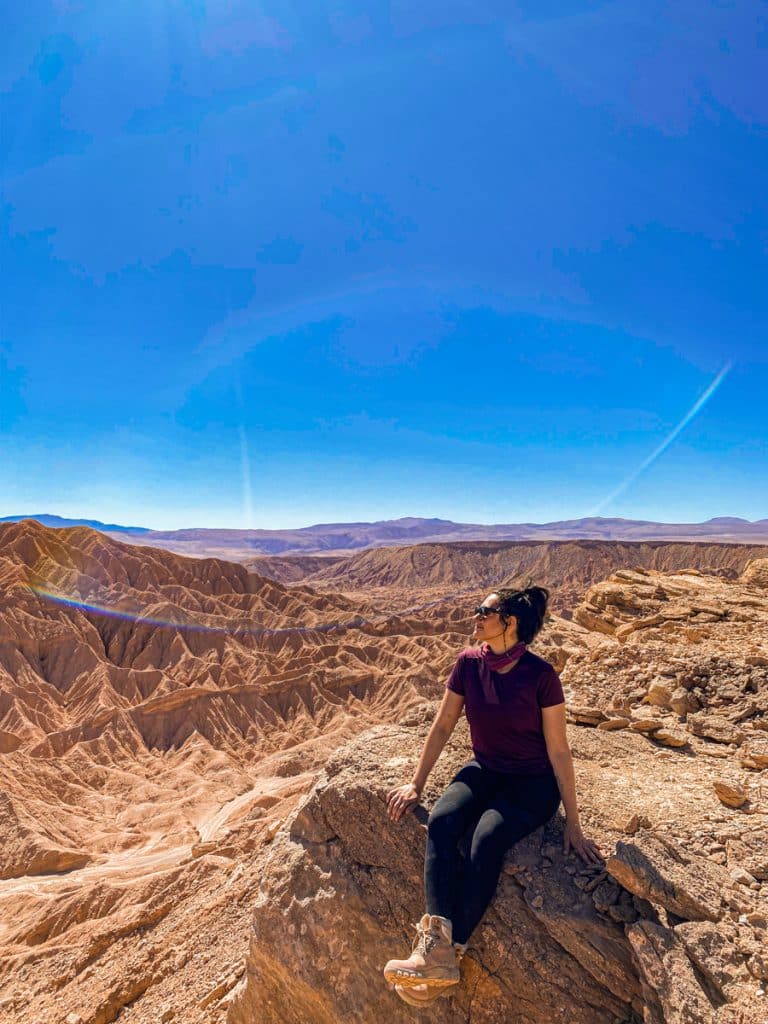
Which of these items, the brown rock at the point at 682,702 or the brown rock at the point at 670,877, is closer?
the brown rock at the point at 670,877

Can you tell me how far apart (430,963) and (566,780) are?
3.93 ft

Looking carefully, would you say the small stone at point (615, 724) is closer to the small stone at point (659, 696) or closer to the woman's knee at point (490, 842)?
the small stone at point (659, 696)

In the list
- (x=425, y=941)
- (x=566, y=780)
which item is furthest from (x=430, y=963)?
(x=566, y=780)

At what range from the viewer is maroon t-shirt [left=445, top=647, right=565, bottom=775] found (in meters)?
3.30

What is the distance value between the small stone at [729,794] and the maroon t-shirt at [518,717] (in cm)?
145

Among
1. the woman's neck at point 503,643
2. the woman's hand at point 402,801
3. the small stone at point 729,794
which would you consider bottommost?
the small stone at point 729,794

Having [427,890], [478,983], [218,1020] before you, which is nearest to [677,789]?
[478,983]

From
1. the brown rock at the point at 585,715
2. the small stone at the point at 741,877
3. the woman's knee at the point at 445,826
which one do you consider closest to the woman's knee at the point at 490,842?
the woman's knee at the point at 445,826

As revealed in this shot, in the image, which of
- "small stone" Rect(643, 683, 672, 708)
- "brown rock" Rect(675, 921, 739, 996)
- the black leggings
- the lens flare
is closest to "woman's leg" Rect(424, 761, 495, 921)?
the black leggings

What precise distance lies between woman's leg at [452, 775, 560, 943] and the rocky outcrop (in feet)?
0.90

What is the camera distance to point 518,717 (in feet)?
10.9

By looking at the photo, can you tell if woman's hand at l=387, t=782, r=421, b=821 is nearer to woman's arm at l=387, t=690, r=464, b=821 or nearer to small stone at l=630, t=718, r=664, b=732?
woman's arm at l=387, t=690, r=464, b=821

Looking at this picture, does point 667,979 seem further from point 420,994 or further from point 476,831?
point 420,994

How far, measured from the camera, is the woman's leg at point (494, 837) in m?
2.90
